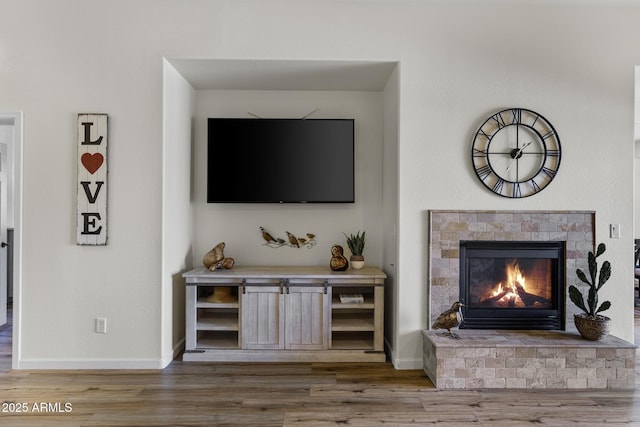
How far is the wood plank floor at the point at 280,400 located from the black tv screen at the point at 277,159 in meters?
1.44

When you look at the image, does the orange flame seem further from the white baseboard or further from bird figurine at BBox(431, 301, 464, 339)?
the white baseboard

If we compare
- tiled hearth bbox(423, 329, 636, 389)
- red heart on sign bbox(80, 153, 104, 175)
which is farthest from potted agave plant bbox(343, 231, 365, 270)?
red heart on sign bbox(80, 153, 104, 175)

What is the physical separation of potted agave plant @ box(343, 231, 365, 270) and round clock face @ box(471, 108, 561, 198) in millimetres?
1130

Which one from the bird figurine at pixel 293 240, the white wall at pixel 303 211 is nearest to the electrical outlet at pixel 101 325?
the white wall at pixel 303 211

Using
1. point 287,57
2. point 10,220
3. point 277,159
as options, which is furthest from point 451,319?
point 10,220

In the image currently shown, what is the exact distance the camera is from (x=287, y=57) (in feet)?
9.59

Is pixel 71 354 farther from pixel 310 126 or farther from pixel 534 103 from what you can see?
pixel 534 103

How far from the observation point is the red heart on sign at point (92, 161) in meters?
2.88

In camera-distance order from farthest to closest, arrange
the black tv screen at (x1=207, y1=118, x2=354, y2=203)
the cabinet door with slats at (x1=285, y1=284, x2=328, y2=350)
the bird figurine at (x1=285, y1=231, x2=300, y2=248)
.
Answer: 1. the bird figurine at (x1=285, y1=231, x2=300, y2=248)
2. the black tv screen at (x1=207, y1=118, x2=354, y2=203)
3. the cabinet door with slats at (x1=285, y1=284, x2=328, y2=350)

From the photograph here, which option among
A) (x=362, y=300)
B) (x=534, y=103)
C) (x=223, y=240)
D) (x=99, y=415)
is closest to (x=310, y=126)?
(x=223, y=240)

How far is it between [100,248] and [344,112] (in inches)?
91.7

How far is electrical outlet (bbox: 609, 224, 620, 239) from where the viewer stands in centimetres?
296

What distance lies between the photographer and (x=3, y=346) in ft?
10.9

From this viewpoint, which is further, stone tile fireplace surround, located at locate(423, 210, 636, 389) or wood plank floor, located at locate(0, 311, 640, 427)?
stone tile fireplace surround, located at locate(423, 210, 636, 389)
